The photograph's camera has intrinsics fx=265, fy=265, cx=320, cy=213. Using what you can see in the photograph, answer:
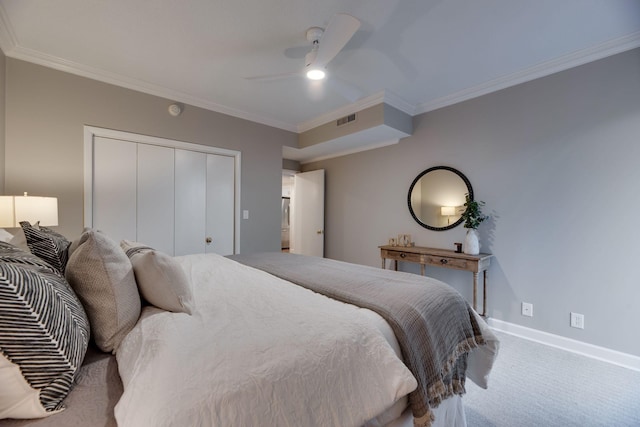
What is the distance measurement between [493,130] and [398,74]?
1215 millimetres

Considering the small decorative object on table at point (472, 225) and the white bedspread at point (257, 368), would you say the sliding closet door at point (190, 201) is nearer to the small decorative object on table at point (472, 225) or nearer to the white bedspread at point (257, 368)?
the white bedspread at point (257, 368)

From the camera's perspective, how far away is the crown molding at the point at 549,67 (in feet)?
7.02

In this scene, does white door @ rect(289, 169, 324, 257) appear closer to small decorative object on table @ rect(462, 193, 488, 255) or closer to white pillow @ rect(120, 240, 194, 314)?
small decorative object on table @ rect(462, 193, 488, 255)

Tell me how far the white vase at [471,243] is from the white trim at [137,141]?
110 inches

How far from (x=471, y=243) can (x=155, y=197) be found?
3518 millimetres

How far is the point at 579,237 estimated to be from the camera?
236cm

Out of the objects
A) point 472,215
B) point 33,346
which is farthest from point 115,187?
point 472,215

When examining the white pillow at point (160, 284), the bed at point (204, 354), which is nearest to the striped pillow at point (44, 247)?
the bed at point (204, 354)

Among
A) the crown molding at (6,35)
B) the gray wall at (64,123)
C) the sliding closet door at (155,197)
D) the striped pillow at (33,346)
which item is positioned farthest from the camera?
the sliding closet door at (155,197)

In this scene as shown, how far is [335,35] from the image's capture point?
1.68 meters

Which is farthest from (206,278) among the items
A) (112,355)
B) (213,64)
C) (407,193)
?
(407,193)

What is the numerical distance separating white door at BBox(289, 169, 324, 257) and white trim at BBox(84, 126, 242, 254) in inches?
62.9

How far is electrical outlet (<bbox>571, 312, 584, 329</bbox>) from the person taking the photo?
92.4 inches

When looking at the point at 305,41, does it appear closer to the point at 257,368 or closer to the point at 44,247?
the point at 44,247
